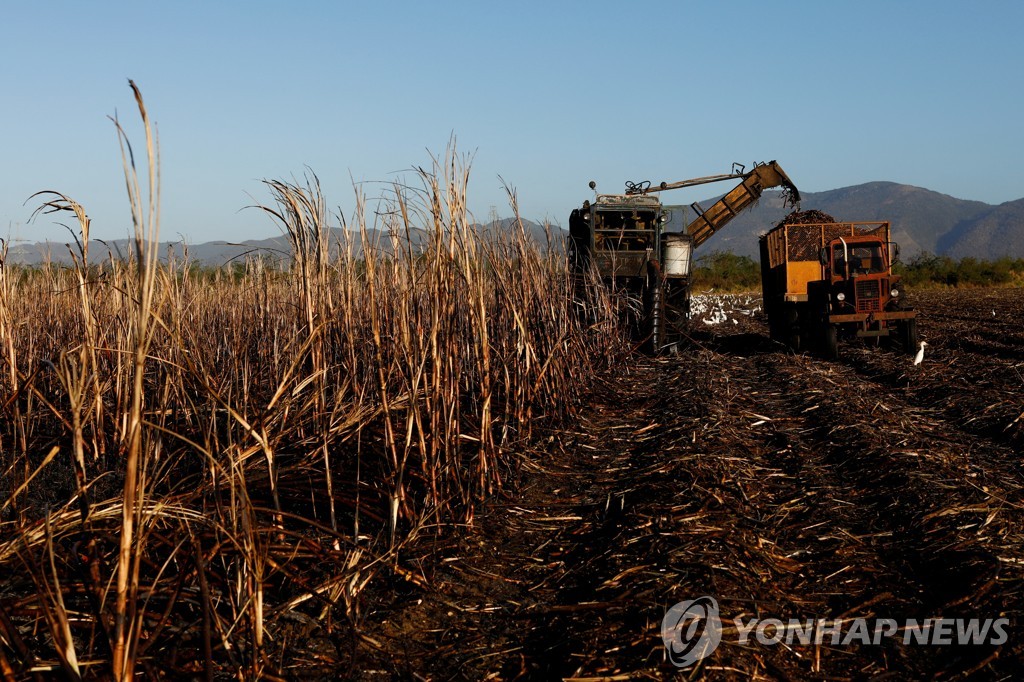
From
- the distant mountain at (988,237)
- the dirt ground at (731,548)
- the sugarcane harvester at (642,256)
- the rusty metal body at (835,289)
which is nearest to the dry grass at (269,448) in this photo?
the dirt ground at (731,548)

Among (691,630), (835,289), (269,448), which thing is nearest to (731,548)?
(691,630)

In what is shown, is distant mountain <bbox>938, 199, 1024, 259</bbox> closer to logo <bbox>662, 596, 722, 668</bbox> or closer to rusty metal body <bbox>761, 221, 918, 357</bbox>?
rusty metal body <bbox>761, 221, 918, 357</bbox>

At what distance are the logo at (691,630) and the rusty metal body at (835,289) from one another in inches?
325

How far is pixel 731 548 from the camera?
11.3 feet

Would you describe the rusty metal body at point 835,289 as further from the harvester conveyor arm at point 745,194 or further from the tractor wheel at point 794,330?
the harvester conveyor arm at point 745,194

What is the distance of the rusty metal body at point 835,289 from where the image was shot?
10.5 m

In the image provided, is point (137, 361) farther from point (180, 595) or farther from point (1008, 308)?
point (1008, 308)

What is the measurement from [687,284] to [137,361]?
10499 millimetres

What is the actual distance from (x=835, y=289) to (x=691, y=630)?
9.00 m

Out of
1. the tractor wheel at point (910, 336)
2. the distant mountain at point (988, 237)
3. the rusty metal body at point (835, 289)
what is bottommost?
the tractor wheel at point (910, 336)

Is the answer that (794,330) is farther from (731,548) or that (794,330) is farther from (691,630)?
(691,630)

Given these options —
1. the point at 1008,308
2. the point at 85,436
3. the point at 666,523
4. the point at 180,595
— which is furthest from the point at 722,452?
the point at 1008,308

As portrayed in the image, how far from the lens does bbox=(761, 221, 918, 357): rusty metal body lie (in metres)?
10.5

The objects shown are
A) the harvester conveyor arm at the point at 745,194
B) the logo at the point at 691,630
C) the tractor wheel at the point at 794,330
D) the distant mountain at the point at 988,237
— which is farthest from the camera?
the distant mountain at the point at 988,237
